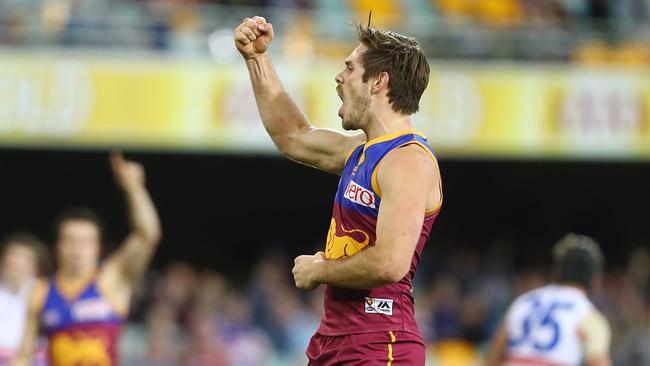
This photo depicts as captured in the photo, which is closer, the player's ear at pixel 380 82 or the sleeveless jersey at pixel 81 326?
the player's ear at pixel 380 82

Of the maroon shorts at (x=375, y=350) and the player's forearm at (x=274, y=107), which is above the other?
the player's forearm at (x=274, y=107)

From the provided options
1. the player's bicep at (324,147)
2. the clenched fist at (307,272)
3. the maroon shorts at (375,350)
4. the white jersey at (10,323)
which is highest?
the player's bicep at (324,147)

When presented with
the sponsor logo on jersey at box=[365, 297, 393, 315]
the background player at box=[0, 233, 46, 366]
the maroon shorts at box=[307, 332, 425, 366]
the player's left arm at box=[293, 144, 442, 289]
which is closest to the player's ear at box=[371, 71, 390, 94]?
the player's left arm at box=[293, 144, 442, 289]

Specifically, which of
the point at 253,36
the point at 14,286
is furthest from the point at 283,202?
the point at 253,36

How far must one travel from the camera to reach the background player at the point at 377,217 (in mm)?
4648

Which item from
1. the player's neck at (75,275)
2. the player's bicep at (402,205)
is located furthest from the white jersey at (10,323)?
the player's bicep at (402,205)

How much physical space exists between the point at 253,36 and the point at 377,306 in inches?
55.1

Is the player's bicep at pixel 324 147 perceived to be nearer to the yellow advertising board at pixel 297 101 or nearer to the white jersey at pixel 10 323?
the white jersey at pixel 10 323

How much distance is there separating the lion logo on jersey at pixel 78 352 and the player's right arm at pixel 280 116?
6.88ft

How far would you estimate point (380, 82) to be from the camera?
4.98m

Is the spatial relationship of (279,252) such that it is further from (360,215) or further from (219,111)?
(360,215)

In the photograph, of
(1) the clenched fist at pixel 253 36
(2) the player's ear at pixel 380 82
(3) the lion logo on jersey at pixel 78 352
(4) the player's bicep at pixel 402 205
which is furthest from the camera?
(3) the lion logo on jersey at pixel 78 352

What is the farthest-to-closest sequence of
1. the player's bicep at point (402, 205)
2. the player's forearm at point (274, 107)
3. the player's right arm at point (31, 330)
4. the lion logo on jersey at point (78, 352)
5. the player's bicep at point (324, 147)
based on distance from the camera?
the player's right arm at point (31, 330) → the lion logo on jersey at point (78, 352) → the player's forearm at point (274, 107) → the player's bicep at point (324, 147) → the player's bicep at point (402, 205)

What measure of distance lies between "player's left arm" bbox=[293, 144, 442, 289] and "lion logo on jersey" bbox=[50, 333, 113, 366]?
8.51 feet
